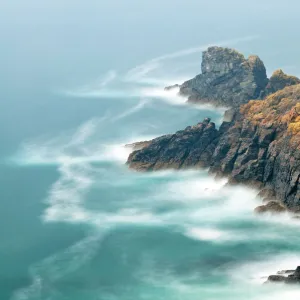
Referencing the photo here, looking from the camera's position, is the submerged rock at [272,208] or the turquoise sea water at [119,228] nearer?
the turquoise sea water at [119,228]

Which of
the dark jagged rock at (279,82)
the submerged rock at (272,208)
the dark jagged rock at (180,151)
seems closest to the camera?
the submerged rock at (272,208)

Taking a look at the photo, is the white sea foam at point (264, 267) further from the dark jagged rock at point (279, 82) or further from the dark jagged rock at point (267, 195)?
the dark jagged rock at point (279, 82)

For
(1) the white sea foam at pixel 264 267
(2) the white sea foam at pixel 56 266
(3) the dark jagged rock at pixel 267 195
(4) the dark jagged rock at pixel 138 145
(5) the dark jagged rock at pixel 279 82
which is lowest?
(1) the white sea foam at pixel 264 267

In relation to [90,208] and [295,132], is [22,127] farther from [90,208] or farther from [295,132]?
[295,132]

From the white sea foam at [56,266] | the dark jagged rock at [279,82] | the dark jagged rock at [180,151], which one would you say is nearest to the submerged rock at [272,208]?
the dark jagged rock at [180,151]

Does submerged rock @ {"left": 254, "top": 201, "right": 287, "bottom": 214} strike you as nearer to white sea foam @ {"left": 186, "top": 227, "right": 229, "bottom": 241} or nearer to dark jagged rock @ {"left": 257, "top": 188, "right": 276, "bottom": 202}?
dark jagged rock @ {"left": 257, "top": 188, "right": 276, "bottom": 202}

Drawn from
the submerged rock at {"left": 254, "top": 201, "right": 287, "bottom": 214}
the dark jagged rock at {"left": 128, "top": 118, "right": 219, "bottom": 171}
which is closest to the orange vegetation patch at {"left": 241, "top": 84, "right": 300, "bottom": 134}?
the dark jagged rock at {"left": 128, "top": 118, "right": 219, "bottom": 171}

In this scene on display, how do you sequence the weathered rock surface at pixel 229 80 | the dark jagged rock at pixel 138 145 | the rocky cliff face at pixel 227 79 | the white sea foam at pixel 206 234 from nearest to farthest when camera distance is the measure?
1. the white sea foam at pixel 206 234
2. the dark jagged rock at pixel 138 145
3. the weathered rock surface at pixel 229 80
4. the rocky cliff face at pixel 227 79
